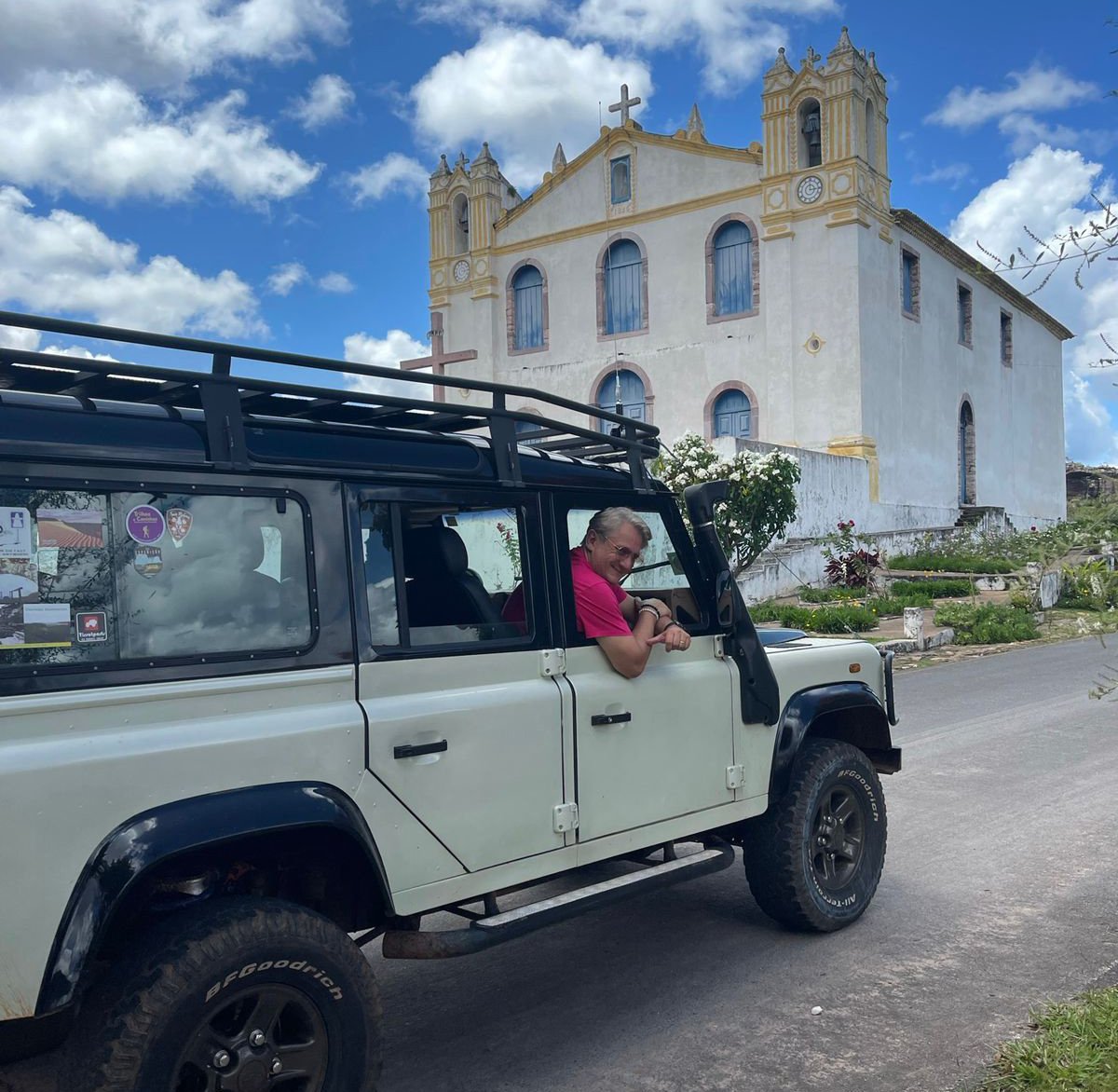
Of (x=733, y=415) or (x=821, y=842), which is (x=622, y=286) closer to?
(x=733, y=415)

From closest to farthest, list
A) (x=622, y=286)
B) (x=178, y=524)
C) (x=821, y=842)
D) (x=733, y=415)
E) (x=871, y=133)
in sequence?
(x=178, y=524)
(x=821, y=842)
(x=871, y=133)
(x=733, y=415)
(x=622, y=286)

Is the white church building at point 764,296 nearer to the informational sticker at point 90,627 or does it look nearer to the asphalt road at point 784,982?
the asphalt road at point 784,982

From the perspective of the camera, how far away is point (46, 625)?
2777 mm

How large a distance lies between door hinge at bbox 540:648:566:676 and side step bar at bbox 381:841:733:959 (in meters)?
0.76

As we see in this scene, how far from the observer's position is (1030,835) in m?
6.35

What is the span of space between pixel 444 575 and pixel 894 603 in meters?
19.0

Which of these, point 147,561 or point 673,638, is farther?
point 673,638

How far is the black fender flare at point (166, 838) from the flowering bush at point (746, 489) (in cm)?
1606

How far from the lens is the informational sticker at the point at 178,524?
3.04 m

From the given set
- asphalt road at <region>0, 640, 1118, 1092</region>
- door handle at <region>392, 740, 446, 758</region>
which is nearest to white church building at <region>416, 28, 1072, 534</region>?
asphalt road at <region>0, 640, 1118, 1092</region>

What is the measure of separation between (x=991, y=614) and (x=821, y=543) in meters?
7.99

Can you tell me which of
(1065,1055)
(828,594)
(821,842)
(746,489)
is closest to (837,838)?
(821,842)

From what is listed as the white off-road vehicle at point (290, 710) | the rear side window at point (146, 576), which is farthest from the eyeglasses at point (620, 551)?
the rear side window at point (146, 576)

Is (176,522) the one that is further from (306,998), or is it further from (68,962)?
(306,998)
